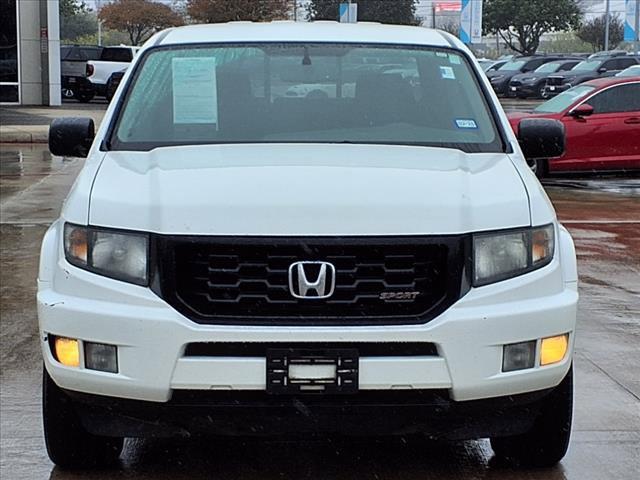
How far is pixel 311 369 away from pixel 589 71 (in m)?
37.3

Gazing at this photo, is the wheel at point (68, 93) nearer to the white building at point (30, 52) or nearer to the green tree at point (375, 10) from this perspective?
the white building at point (30, 52)

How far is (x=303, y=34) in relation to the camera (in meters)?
5.48

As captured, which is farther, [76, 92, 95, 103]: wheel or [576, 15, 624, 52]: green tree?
[576, 15, 624, 52]: green tree

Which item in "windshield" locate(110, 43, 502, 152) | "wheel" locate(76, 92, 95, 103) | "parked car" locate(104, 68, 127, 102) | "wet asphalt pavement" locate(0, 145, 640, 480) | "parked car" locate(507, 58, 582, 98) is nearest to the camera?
"wet asphalt pavement" locate(0, 145, 640, 480)

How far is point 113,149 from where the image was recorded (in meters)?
4.76

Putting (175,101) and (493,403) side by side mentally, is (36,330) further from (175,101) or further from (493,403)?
(493,403)

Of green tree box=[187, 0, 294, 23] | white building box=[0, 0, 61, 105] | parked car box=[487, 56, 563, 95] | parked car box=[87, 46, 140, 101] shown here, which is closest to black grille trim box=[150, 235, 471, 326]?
white building box=[0, 0, 61, 105]

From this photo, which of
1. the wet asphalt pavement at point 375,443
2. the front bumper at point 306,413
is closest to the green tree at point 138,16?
the wet asphalt pavement at point 375,443

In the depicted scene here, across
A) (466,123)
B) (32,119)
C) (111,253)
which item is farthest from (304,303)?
(32,119)

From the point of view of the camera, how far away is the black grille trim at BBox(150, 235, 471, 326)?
382 centimetres

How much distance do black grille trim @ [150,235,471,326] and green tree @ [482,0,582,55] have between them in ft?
210

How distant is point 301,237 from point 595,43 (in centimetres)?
7909

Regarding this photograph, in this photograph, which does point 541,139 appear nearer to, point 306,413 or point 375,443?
point 375,443

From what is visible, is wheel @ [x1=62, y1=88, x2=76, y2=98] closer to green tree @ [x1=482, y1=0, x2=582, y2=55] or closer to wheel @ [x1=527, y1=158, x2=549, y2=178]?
wheel @ [x1=527, y1=158, x2=549, y2=178]
